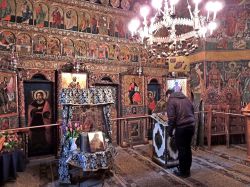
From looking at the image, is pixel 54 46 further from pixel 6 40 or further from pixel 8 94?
pixel 8 94

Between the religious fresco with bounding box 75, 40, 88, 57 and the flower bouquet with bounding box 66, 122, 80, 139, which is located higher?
the religious fresco with bounding box 75, 40, 88, 57

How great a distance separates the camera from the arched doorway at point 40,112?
285 inches

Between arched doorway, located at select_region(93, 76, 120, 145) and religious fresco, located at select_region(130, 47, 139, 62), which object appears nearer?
arched doorway, located at select_region(93, 76, 120, 145)

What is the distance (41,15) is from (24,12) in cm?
48

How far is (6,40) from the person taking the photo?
260 inches

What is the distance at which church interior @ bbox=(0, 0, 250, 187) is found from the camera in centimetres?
510

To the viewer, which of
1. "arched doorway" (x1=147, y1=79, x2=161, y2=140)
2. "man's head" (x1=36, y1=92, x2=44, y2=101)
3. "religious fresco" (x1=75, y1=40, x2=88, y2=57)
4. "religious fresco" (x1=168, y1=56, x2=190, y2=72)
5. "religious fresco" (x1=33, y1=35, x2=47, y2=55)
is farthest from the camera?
"arched doorway" (x1=147, y1=79, x2=161, y2=140)

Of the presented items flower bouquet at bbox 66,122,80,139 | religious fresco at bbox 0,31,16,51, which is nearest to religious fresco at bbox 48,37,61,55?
religious fresco at bbox 0,31,16,51

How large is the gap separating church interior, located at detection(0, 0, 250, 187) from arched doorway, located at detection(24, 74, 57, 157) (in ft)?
0.10

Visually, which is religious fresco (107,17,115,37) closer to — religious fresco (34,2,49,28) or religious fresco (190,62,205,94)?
religious fresco (34,2,49,28)

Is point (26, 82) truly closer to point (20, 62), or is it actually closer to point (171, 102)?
point (20, 62)

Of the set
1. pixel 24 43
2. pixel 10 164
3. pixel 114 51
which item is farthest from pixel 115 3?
pixel 10 164

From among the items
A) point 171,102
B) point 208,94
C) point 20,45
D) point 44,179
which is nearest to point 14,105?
point 20,45

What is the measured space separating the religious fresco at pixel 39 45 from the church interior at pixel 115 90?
0.03 meters
